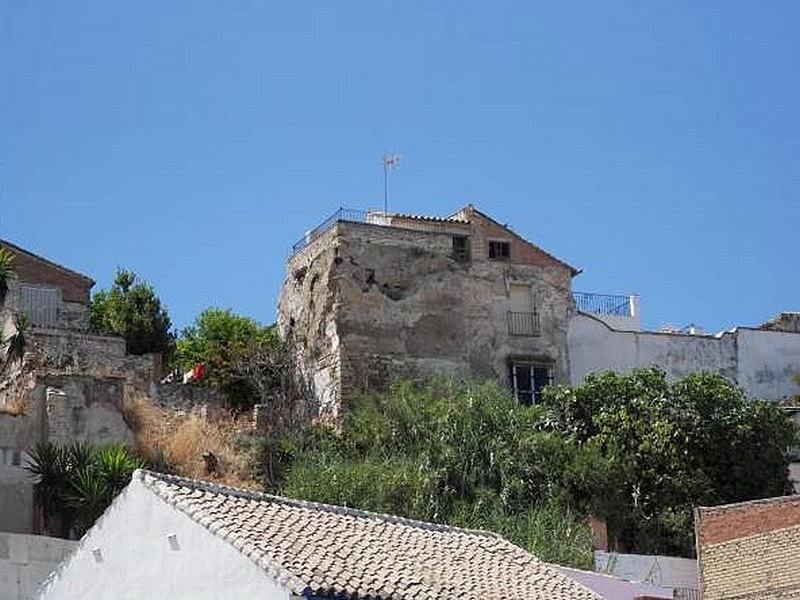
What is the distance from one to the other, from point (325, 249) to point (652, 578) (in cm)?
1531

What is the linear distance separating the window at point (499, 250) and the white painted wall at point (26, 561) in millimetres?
21835

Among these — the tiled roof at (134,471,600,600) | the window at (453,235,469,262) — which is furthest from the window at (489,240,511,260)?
the tiled roof at (134,471,600,600)

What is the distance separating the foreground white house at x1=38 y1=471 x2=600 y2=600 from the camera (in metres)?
23.8

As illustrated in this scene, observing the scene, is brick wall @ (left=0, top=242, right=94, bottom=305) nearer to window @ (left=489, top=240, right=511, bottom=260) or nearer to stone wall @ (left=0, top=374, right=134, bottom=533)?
stone wall @ (left=0, top=374, right=134, bottom=533)

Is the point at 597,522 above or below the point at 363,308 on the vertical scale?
below

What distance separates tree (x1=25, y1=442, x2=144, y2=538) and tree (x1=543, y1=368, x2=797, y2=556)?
481 inches

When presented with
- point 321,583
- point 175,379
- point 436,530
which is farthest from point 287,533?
point 175,379

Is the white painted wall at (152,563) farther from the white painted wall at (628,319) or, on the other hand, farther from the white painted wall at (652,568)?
the white painted wall at (628,319)

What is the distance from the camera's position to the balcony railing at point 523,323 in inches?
2015

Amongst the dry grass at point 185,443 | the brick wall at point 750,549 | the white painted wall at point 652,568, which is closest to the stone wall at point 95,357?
the dry grass at point 185,443

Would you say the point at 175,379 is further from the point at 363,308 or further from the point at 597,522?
the point at 597,522

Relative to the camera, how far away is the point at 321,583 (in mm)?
23375

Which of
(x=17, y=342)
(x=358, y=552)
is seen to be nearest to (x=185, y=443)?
(x=17, y=342)

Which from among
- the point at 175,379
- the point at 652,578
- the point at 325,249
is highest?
the point at 325,249
